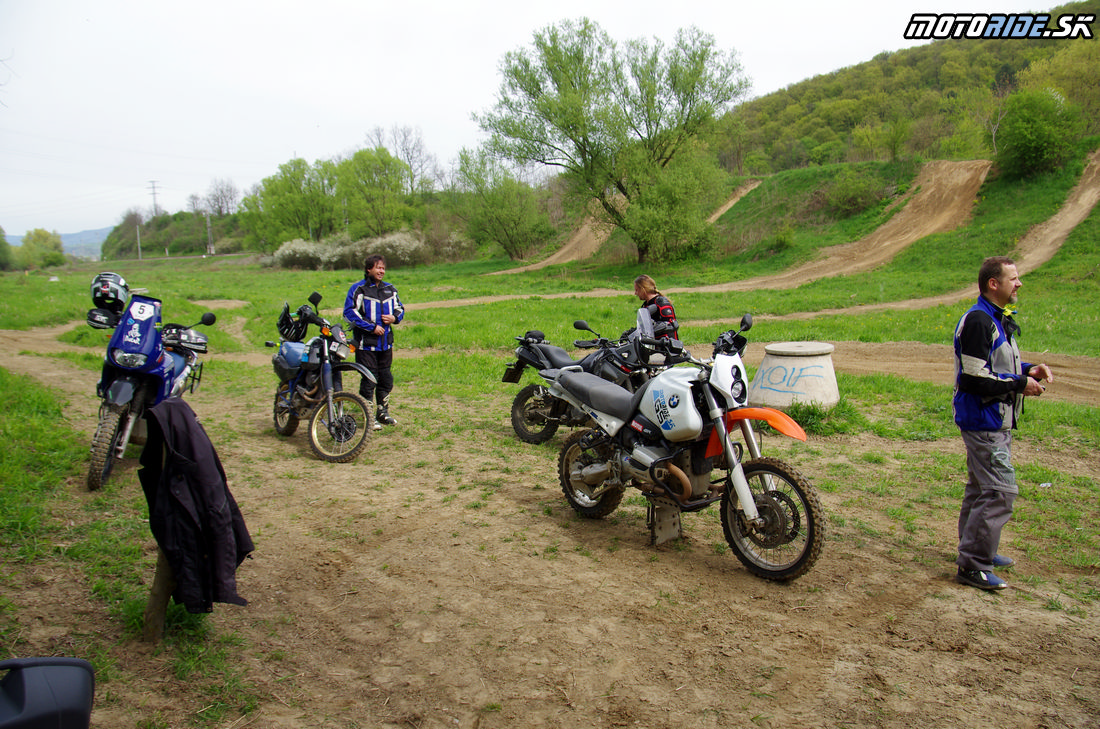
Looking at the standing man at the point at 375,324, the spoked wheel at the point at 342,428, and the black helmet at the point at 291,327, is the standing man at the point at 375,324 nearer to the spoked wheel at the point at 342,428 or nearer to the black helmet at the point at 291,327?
the black helmet at the point at 291,327

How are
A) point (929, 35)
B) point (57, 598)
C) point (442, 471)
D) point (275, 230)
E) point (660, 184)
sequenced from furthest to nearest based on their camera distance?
point (275, 230)
point (660, 184)
point (929, 35)
point (442, 471)
point (57, 598)

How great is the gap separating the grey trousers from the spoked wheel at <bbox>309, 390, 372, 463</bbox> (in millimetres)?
5163

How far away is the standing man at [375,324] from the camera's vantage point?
729cm

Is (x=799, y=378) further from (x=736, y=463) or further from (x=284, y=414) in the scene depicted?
(x=284, y=414)

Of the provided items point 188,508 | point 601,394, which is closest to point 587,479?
point 601,394

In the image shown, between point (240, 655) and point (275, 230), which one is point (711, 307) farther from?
point (275, 230)

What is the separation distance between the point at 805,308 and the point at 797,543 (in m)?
14.9

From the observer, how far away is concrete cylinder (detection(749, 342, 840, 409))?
7527 millimetres

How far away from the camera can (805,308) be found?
17688mm

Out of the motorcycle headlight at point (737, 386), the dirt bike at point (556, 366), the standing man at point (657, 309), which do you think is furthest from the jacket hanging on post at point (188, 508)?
the standing man at point (657, 309)

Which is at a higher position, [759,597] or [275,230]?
[275,230]

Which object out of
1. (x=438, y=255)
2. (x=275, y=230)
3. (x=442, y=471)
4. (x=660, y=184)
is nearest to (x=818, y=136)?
(x=438, y=255)

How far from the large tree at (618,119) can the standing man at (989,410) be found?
1083 inches

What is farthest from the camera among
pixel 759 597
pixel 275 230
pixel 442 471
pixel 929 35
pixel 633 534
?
pixel 275 230
